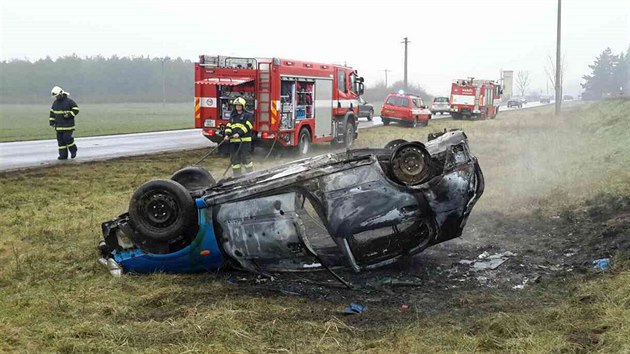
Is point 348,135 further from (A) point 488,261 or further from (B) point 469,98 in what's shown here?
(B) point 469,98

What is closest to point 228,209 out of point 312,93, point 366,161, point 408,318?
point 366,161

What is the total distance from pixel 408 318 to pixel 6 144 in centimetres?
1698

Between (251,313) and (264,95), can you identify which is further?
(264,95)

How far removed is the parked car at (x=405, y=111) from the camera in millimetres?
27016

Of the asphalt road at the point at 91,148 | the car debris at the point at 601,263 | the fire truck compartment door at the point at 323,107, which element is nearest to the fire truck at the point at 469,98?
the asphalt road at the point at 91,148

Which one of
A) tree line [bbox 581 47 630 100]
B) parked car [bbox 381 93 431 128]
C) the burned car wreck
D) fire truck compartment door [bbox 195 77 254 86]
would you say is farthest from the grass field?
tree line [bbox 581 47 630 100]

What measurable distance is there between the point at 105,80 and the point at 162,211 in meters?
88.9

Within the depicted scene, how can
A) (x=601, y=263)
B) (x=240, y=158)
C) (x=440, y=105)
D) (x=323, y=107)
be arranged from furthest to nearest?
1. (x=440, y=105)
2. (x=323, y=107)
3. (x=240, y=158)
4. (x=601, y=263)

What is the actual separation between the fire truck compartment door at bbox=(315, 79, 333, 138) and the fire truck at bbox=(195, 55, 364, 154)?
0.05 meters

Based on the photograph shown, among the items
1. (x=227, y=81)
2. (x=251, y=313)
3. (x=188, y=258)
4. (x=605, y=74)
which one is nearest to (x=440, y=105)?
(x=227, y=81)

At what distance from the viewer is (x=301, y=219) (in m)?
5.14

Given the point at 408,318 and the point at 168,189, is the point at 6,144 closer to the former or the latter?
the point at 168,189

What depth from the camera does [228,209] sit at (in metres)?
5.11

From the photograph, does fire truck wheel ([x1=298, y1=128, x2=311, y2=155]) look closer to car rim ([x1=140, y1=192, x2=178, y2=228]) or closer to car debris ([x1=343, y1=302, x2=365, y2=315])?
car rim ([x1=140, y1=192, x2=178, y2=228])
